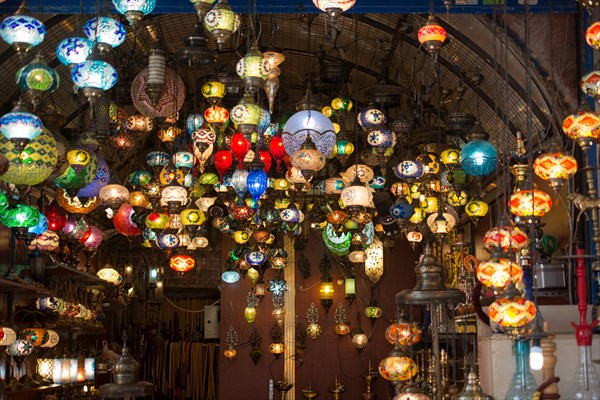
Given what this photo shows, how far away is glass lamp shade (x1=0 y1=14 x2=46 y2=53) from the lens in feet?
13.6

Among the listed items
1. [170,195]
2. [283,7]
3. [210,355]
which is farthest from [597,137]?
[210,355]

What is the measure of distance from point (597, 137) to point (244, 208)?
409 cm

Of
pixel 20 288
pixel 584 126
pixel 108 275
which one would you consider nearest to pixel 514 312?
pixel 584 126

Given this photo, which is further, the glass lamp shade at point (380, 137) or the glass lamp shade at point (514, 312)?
the glass lamp shade at point (380, 137)

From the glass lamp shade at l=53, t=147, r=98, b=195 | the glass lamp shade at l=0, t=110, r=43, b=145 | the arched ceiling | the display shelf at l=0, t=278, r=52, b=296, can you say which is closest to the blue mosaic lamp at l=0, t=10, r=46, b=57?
the glass lamp shade at l=0, t=110, r=43, b=145

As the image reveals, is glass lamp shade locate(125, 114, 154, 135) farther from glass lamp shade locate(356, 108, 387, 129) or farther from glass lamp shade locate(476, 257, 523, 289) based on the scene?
glass lamp shade locate(476, 257, 523, 289)

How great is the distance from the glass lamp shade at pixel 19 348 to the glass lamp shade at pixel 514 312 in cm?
454

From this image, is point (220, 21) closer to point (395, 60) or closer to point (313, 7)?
point (313, 7)

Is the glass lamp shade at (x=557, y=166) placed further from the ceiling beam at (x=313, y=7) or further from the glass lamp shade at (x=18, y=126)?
the glass lamp shade at (x=18, y=126)

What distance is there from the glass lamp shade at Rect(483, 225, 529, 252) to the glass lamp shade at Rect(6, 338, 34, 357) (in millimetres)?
4237

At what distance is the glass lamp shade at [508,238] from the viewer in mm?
4102

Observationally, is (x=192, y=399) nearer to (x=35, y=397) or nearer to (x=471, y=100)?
(x=35, y=397)

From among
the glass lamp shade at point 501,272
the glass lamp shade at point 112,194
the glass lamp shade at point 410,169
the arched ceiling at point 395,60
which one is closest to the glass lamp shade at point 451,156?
the glass lamp shade at point 410,169

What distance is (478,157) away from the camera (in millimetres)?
5832
